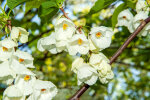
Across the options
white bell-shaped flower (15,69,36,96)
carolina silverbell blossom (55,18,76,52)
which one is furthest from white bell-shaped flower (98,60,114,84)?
white bell-shaped flower (15,69,36,96)

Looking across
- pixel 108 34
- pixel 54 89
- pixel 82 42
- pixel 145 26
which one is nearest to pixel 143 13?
pixel 145 26

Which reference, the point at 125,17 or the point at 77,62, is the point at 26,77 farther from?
the point at 125,17

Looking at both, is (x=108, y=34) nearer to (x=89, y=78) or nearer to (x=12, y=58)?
(x=89, y=78)

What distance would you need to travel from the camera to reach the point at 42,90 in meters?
1.30

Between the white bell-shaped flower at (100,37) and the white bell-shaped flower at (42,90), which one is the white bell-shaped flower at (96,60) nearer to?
the white bell-shaped flower at (100,37)

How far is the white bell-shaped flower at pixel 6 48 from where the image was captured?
1.19 metres

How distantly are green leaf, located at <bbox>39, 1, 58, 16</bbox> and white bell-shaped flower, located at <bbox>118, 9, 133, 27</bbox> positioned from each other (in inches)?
23.4

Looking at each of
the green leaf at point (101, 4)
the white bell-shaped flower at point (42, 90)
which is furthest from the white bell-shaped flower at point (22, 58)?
the green leaf at point (101, 4)

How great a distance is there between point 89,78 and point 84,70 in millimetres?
97

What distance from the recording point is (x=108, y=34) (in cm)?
132

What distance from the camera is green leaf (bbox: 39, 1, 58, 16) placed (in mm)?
1358

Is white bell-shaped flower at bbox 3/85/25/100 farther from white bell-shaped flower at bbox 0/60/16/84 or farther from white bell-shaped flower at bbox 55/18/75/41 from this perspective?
white bell-shaped flower at bbox 55/18/75/41

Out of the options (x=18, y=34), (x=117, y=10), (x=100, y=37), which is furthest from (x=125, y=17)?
(x=18, y=34)

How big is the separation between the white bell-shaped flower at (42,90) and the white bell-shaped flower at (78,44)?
0.80 feet
